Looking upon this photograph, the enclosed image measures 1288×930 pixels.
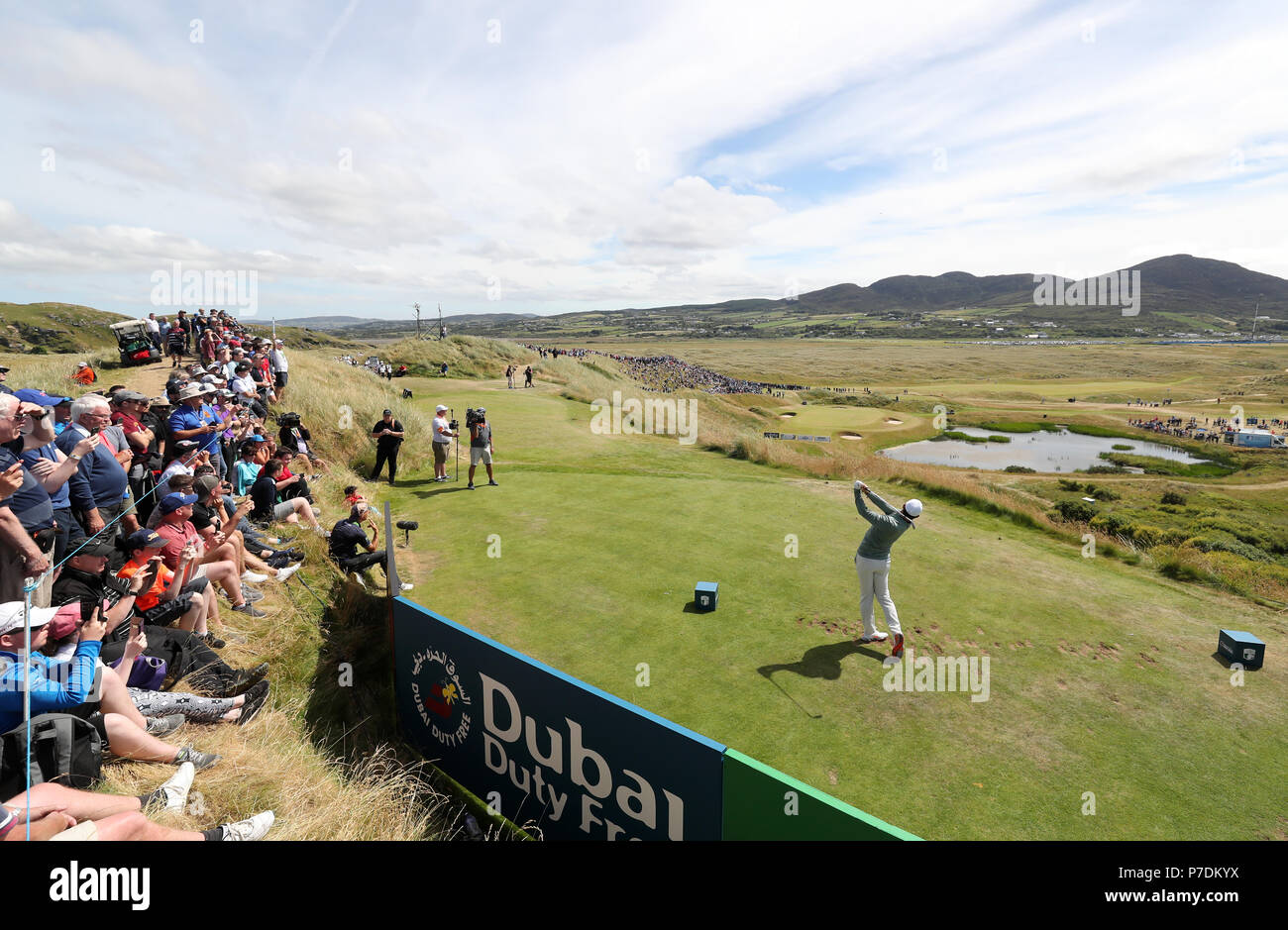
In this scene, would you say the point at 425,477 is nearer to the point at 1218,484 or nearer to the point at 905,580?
the point at 905,580

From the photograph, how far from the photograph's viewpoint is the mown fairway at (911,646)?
19.5 ft

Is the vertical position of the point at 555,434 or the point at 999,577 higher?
the point at 555,434

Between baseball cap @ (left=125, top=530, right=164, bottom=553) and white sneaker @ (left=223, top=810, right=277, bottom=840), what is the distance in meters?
3.14

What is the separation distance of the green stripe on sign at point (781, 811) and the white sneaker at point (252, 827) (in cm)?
363

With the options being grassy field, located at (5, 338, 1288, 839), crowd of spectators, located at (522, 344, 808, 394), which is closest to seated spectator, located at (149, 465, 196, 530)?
grassy field, located at (5, 338, 1288, 839)

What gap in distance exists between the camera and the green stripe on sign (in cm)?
344

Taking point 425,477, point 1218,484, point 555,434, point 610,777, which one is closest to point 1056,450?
point 1218,484

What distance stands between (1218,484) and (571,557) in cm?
6257

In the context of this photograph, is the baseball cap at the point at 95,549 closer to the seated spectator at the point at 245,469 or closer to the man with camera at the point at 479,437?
the seated spectator at the point at 245,469

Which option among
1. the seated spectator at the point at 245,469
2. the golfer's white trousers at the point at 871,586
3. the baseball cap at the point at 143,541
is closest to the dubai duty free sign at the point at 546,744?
the baseball cap at the point at 143,541

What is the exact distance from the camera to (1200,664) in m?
8.45

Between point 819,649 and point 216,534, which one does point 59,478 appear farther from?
point 819,649

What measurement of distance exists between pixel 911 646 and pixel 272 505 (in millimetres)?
11147

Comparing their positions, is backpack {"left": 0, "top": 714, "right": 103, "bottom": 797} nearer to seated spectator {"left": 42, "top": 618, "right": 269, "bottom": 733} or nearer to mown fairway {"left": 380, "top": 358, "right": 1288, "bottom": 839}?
seated spectator {"left": 42, "top": 618, "right": 269, "bottom": 733}
